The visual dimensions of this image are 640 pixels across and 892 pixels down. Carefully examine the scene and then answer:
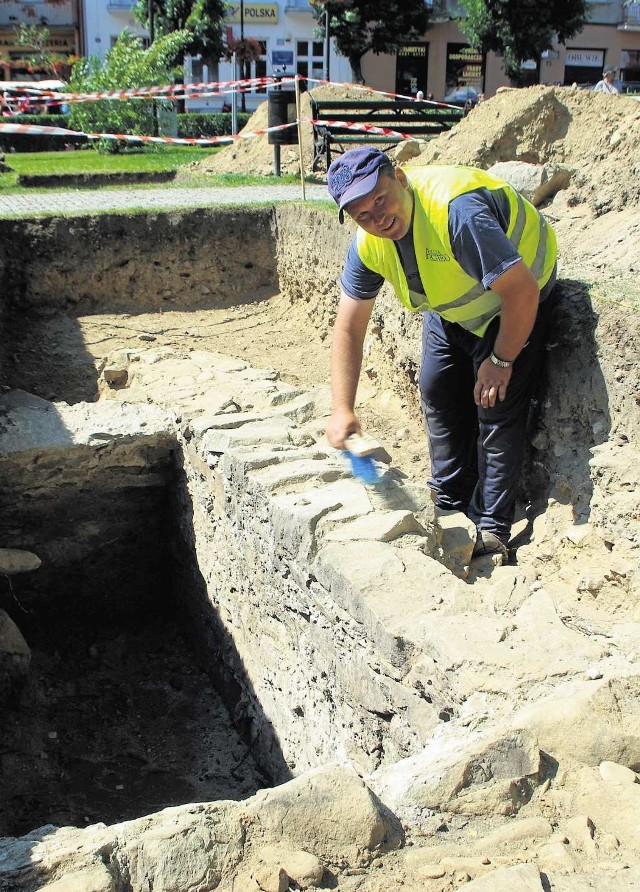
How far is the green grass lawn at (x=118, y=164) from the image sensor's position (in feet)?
40.6

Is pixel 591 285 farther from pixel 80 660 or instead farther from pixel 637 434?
pixel 80 660

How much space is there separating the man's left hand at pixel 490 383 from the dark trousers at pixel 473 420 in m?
0.10

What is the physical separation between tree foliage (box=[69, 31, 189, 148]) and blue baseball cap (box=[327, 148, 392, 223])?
54.7 ft

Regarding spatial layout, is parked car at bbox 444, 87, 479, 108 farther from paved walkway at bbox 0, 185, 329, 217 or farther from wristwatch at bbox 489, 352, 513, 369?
wristwatch at bbox 489, 352, 513, 369

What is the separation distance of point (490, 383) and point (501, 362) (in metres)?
0.14

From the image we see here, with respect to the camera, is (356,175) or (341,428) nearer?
(356,175)

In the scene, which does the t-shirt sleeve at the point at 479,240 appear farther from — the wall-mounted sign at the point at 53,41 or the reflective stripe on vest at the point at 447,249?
the wall-mounted sign at the point at 53,41

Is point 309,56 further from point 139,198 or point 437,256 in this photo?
point 437,256

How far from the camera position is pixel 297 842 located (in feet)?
7.16

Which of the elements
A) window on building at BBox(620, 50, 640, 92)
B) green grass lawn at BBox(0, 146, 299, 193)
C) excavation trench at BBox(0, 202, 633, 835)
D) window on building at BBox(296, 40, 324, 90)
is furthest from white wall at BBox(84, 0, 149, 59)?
excavation trench at BBox(0, 202, 633, 835)

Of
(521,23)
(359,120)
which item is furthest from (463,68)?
(359,120)

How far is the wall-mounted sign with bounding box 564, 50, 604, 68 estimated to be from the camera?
3712 centimetres

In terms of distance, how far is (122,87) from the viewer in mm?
18859

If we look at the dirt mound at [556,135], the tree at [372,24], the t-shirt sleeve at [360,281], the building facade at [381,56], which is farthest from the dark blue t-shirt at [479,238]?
the building facade at [381,56]
